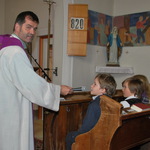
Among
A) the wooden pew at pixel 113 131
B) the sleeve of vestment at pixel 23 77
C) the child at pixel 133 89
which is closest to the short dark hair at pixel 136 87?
the child at pixel 133 89

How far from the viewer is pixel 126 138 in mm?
2246

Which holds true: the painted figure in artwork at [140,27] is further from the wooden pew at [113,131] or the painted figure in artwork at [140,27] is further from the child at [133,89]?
the wooden pew at [113,131]

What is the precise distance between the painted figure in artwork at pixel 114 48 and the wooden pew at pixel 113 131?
4.03 meters

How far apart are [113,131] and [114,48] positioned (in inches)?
178

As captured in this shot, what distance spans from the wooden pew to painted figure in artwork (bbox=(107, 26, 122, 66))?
4034 mm

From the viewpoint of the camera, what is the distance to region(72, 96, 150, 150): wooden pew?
202 centimetres

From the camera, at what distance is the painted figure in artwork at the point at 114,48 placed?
6.27 m

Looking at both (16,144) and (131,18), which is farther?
(131,18)

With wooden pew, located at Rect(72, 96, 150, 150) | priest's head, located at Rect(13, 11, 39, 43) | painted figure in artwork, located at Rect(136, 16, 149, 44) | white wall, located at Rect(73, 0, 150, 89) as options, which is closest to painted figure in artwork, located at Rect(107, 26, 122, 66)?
white wall, located at Rect(73, 0, 150, 89)

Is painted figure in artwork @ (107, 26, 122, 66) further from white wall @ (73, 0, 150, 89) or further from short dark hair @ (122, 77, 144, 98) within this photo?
short dark hair @ (122, 77, 144, 98)

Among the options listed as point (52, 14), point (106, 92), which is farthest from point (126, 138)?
point (52, 14)

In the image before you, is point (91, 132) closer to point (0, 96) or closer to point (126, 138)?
point (126, 138)

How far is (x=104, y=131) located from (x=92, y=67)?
4.11 m

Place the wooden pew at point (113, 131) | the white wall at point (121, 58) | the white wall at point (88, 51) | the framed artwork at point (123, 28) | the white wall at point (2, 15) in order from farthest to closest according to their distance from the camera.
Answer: the white wall at point (2, 15) → the framed artwork at point (123, 28) → the white wall at point (121, 58) → the white wall at point (88, 51) → the wooden pew at point (113, 131)
